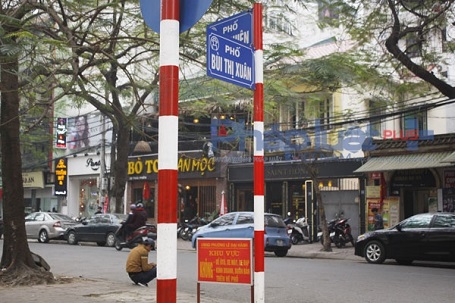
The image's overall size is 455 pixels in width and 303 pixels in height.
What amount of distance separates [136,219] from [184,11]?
17946mm

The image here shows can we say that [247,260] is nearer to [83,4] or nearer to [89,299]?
[89,299]

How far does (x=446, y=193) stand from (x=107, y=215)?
14.0m

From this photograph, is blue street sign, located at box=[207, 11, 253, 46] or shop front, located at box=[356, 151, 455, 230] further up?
blue street sign, located at box=[207, 11, 253, 46]

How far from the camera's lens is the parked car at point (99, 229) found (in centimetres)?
2555

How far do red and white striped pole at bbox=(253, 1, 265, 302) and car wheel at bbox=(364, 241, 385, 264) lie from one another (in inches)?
471

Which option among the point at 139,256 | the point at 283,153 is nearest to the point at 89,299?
the point at 139,256

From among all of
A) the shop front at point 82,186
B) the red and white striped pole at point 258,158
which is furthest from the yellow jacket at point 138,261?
the shop front at point 82,186

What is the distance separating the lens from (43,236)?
95.3ft

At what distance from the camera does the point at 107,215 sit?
26.0m

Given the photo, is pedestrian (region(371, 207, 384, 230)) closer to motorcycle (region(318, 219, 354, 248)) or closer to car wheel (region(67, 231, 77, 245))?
motorcycle (region(318, 219, 354, 248))

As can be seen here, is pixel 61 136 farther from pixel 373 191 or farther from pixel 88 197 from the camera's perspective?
pixel 373 191

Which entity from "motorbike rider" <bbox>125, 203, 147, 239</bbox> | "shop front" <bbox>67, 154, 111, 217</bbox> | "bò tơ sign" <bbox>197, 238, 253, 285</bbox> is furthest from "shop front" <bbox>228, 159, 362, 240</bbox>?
"bò tơ sign" <bbox>197, 238, 253, 285</bbox>

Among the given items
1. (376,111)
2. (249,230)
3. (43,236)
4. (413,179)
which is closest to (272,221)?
(249,230)

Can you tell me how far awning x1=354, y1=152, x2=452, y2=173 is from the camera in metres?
21.6
